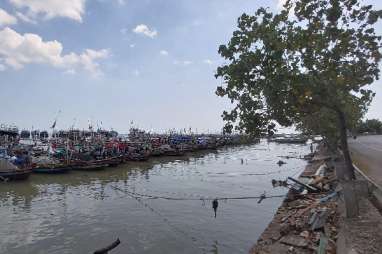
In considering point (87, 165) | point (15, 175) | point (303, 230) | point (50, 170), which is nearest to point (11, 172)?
point (15, 175)

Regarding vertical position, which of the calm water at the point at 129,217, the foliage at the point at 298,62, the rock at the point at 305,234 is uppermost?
the foliage at the point at 298,62

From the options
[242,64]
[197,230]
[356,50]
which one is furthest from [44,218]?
[356,50]

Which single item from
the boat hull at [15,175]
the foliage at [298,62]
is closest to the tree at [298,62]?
the foliage at [298,62]

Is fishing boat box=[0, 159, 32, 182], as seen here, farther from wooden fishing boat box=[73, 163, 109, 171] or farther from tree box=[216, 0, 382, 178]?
tree box=[216, 0, 382, 178]

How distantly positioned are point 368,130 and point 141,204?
566ft

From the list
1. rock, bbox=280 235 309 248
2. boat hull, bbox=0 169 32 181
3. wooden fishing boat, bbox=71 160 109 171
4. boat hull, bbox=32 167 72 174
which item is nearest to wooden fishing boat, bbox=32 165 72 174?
boat hull, bbox=32 167 72 174

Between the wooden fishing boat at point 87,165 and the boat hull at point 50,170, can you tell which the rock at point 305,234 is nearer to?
the boat hull at point 50,170

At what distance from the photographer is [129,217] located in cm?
2631

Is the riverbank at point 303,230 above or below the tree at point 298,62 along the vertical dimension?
below

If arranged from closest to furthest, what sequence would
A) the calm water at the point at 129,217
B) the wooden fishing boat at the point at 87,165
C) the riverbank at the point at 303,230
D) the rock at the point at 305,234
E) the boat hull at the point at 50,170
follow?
the riverbank at the point at 303,230
the rock at the point at 305,234
the calm water at the point at 129,217
the boat hull at the point at 50,170
the wooden fishing boat at the point at 87,165

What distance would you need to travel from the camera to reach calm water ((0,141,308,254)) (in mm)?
20297

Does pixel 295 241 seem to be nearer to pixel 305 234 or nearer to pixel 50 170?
pixel 305 234

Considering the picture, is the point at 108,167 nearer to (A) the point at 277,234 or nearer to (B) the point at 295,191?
(B) the point at 295,191

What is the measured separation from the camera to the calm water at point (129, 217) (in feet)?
66.6
